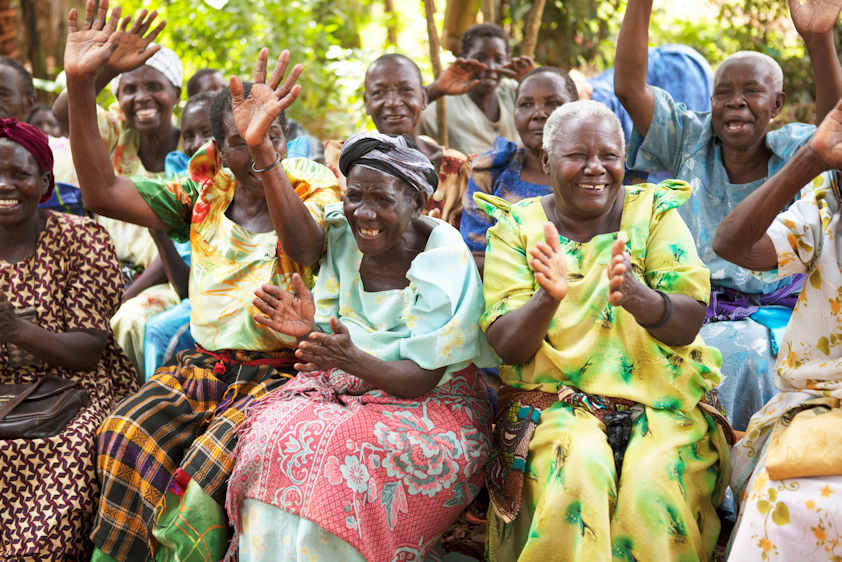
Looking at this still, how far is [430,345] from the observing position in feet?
9.86

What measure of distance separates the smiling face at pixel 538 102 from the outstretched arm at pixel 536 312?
150 centimetres

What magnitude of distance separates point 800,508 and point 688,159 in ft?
6.36

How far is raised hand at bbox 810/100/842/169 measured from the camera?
2561mm

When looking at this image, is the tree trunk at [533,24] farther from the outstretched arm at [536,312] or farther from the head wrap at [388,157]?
the outstretched arm at [536,312]

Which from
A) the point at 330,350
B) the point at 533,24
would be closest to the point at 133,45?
the point at 330,350

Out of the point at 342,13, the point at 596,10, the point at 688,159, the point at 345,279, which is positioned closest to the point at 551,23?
the point at 596,10

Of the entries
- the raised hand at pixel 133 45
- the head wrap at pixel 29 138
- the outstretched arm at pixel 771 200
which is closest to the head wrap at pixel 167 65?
the head wrap at pixel 29 138

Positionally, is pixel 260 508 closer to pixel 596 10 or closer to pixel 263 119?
pixel 263 119

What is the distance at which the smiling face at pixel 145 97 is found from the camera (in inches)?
204

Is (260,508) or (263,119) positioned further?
(263,119)

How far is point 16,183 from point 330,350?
173cm

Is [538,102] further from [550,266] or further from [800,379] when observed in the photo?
[800,379]

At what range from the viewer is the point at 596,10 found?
26.9 feet

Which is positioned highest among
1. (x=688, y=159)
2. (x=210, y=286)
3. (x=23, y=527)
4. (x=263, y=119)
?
(x=263, y=119)
